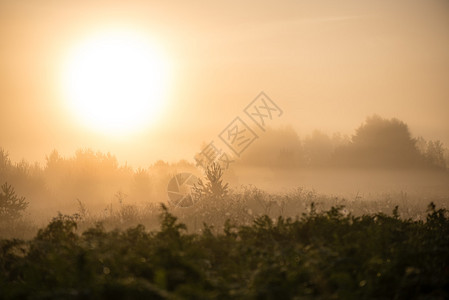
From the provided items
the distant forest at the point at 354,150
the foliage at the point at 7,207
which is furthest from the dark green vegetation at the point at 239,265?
the distant forest at the point at 354,150

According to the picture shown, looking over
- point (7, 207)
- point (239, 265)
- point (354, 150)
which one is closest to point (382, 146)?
point (354, 150)

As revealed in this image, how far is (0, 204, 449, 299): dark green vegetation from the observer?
3.52 meters

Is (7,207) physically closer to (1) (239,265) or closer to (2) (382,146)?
(1) (239,265)

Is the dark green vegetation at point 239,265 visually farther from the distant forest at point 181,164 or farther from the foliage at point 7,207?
the distant forest at point 181,164

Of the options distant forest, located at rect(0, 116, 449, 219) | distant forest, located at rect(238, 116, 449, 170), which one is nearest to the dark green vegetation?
distant forest, located at rect(0, 116, 449, 219)

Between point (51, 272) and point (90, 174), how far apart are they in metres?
30.1

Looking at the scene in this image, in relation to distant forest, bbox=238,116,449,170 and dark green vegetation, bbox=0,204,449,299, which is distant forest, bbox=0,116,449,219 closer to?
distant forest, bbox=238,116,449,170

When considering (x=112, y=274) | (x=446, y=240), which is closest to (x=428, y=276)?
(x=446, y=240)

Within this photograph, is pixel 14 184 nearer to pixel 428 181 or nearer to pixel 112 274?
pixel 112 274

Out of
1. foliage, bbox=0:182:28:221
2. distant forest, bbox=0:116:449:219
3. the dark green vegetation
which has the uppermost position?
distant forest, bbox=0:116:449:219

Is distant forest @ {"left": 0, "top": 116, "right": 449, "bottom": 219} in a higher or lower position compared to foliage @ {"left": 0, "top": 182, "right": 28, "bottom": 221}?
higher

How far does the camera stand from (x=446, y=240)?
514 cm

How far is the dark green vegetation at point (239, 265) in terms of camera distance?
11.5 feet

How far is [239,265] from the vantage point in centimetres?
446
